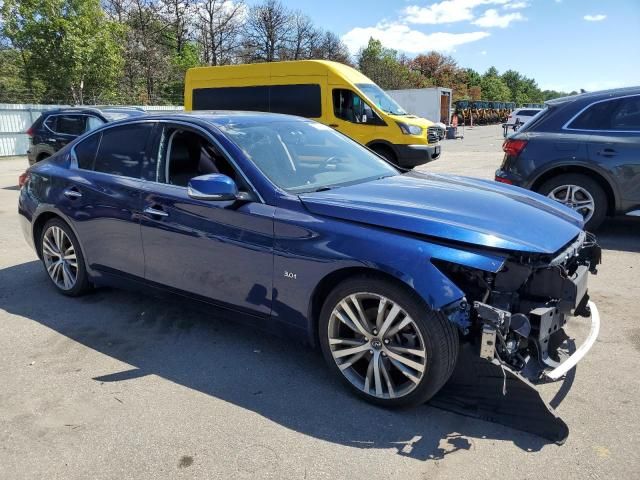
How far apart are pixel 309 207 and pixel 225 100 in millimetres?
11162

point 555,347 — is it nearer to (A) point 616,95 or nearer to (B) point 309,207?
(B) point 309,207

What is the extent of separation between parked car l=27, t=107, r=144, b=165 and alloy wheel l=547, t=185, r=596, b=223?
8.34m

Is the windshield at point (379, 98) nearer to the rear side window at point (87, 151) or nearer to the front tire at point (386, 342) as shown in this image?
the rear side window at point (87, 151)

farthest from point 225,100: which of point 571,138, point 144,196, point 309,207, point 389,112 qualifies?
point 309,207

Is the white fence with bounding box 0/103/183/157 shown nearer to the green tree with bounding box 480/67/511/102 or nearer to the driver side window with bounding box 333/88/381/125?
the driver side window with bounding box 333/88/381/125

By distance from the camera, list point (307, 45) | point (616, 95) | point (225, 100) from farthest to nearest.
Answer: point (307, 45) < point (225, 100) < point (616, 95)

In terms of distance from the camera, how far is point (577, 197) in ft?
20.9

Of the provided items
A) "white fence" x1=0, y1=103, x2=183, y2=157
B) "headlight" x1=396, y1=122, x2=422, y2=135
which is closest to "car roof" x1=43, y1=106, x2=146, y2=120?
"headlight" x1=396, y1=122, x2=422, y2=135

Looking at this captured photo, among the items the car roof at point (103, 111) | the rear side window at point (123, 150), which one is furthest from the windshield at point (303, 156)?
the car roof at point (103, 111)

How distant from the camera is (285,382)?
3252mm

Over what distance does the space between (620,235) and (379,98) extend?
724cm

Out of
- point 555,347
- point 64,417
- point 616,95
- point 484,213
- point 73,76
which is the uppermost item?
point 73,76

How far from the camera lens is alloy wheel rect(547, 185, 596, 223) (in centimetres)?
625

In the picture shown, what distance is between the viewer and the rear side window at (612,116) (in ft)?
19.8
